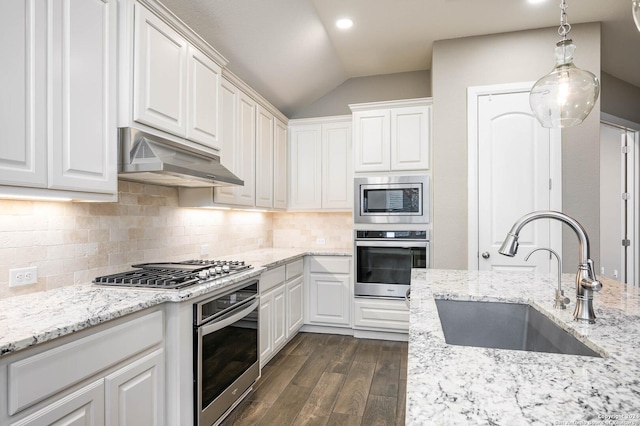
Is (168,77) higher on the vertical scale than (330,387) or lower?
higher

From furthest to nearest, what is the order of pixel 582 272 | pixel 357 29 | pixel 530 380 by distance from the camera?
pixel 357 29, pixel 582 272, pixel 530 380

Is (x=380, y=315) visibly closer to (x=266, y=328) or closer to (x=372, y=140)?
(x=266, y=328)

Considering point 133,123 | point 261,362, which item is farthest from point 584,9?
point 261,362

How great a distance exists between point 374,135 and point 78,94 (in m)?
2.73

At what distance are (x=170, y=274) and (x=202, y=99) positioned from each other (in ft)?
3.86

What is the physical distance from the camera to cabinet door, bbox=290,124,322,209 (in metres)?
4.12

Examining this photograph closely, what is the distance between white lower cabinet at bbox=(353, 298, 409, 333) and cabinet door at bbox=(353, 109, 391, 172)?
139 centimetres

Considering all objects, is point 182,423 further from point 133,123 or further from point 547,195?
point 547,195

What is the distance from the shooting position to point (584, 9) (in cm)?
286

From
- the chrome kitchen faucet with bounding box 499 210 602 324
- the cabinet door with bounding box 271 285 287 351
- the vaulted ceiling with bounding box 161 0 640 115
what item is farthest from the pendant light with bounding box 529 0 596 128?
the cabinet door with bounding box 271 285 287 351

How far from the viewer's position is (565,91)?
1.56m

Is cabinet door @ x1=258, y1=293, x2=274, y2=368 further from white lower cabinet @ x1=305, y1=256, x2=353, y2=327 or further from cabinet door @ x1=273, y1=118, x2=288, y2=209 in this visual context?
cabinet door @ x1=273, y1=118, x2=288, y2=209

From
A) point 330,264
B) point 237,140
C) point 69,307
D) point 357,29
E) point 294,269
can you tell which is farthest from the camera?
point 330,264

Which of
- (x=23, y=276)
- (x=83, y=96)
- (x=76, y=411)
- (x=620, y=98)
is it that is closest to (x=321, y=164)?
(x=83, y=96)
